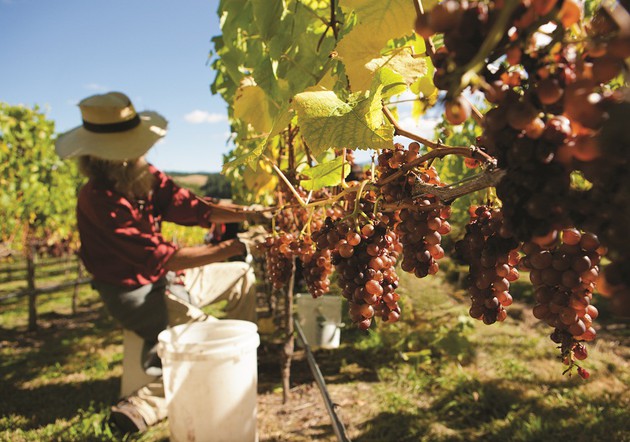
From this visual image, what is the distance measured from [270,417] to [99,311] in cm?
567

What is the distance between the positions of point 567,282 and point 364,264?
486 mm

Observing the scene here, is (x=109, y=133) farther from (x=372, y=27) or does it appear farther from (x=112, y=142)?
(x=372, y=27)

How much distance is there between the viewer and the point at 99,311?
7898mm

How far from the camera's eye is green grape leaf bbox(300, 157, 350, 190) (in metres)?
1.40

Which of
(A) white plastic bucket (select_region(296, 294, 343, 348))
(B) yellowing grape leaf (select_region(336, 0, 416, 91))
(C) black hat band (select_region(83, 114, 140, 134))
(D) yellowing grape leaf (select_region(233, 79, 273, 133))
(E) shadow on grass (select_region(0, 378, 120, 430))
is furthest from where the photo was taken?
(A) white plastic bucket (select_region(296, 294, 343, 348))

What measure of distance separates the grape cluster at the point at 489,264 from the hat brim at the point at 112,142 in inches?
117

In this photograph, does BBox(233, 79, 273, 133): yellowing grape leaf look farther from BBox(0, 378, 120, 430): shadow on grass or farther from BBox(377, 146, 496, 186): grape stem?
BBox(0, 378, 120, 430): shadow on grass

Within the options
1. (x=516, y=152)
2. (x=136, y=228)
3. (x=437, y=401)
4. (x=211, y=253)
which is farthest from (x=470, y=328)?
(x=516, y=152)

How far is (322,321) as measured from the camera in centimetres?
418

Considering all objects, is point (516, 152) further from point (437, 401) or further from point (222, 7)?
point (437, 401)

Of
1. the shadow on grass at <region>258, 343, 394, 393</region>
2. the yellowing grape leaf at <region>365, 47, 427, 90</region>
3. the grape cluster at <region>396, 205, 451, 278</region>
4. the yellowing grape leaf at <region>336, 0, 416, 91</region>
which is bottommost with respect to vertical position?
the shadow on grass at <region>258, 343, 394, 393</region>

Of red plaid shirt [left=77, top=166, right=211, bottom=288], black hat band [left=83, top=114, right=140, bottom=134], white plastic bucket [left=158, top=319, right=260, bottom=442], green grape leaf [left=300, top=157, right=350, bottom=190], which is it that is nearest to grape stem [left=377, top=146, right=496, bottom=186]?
green grape leaf [left=300, top=157, right=350, bottom=190]

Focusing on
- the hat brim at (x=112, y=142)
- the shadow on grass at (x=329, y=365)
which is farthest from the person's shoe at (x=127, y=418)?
the hat brim at (x=112, y=142)

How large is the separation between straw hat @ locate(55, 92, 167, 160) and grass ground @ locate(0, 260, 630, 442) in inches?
84.1
